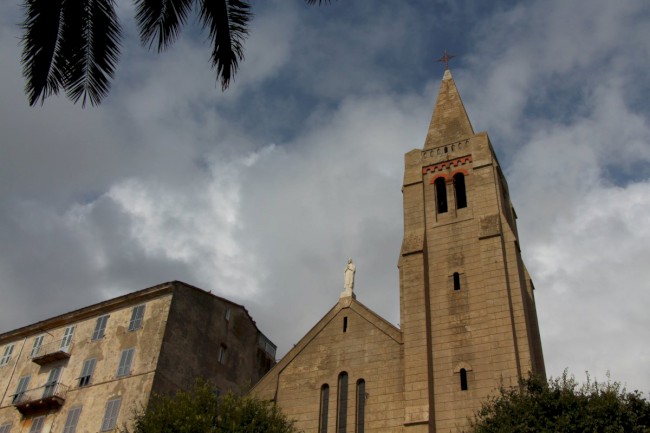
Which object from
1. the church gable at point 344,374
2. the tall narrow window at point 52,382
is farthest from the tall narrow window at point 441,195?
the tall narrow window at point 52,382

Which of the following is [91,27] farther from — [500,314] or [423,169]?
[423,169]

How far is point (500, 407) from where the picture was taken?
77.9ft

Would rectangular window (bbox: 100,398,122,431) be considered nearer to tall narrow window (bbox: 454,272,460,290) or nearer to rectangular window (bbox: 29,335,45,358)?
rectangular window (bbox: 29,335,45,358)

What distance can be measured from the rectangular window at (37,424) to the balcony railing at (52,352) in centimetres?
329

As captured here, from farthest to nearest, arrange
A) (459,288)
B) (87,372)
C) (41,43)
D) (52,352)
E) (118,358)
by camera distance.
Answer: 1. (52,352)
2. (87,372)
3. (118,358)
4. (459,288)
5. (41,43)

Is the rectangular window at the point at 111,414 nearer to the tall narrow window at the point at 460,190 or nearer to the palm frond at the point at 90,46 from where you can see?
the tall narrow window at the point at 460,190

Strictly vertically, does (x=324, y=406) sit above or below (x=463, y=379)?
below

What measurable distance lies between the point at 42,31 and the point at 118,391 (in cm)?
2670

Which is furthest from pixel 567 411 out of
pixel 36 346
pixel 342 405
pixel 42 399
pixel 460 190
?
pixel 36 346

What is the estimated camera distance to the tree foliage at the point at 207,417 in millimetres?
24266

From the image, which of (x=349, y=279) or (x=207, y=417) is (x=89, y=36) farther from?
(x=349, y=279)

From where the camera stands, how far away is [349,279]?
34.5 meters

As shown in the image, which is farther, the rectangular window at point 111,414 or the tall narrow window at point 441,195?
the tall narrow window at point 441,195

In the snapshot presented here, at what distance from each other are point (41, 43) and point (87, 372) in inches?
1132
